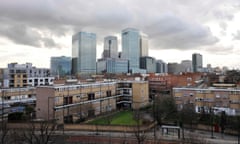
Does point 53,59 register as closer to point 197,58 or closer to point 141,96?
point 197,58

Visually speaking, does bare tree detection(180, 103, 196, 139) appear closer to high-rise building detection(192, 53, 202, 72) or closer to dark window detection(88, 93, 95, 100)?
dark window detection(88, 93, 95, 100)

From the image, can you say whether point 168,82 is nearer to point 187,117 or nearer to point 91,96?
point 91,96

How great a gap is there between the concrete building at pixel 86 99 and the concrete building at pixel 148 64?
10331cm

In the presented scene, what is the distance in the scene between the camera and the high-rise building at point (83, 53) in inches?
5512

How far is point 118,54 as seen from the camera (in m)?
180

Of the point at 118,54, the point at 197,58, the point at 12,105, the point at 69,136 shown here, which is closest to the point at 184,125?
the point at 69,136

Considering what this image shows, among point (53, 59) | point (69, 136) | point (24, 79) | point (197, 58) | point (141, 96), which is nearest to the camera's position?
point (69, 136)

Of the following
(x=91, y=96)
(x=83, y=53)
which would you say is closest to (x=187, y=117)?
(x=91, y=96)

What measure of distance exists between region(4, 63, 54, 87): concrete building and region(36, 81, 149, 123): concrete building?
31.5 m

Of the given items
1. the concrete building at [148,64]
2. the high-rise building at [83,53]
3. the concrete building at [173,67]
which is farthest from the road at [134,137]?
the concrete building at [173,67]

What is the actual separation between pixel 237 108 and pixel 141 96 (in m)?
18.6

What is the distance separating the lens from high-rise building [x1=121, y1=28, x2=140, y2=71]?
15165 centimetres

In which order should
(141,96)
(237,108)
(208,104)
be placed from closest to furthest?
(237,108)
(208,104)
(141,96)

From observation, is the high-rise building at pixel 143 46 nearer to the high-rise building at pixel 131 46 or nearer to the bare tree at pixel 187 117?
the high-rise building at pixel 131 46
